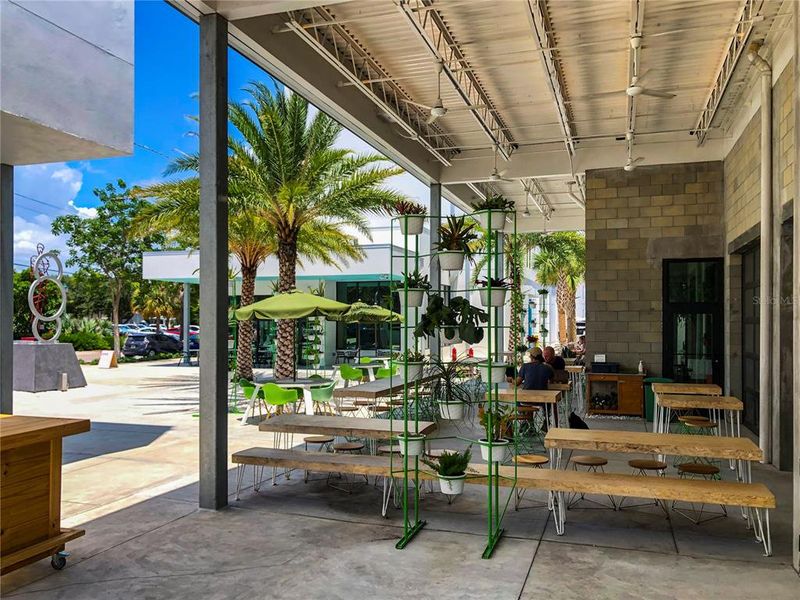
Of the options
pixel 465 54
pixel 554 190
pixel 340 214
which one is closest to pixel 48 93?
pixel 465 54

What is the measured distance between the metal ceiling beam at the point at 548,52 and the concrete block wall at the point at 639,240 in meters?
2.10

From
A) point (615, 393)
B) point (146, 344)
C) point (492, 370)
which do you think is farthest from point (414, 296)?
point (146, 344)

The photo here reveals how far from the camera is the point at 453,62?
897 cm

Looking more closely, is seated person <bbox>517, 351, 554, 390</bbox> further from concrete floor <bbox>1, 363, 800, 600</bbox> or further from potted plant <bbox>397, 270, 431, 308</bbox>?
potted plant <bbox>397, 270, 431, 308</bbox>

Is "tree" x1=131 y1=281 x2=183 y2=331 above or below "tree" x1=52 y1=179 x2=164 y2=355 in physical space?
below

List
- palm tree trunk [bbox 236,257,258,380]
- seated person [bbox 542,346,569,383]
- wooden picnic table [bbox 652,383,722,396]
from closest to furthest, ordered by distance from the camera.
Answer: wooden picnic table [bbox 652,383,722,396]
seated person [bbox 542,346,569,383]
palm tree trunk [bbox 236,257,258,380]

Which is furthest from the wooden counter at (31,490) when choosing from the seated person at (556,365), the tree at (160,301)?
the tree at (160,301)

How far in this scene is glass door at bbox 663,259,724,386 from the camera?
1194cm

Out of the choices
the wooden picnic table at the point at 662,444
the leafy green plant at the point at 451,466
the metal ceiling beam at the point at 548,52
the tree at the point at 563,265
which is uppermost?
the metal ceiling beam at the point at 548,52

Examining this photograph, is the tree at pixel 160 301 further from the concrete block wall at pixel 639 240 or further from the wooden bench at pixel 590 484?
the wooden bench at pixel 590 484

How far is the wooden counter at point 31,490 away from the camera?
4.22m

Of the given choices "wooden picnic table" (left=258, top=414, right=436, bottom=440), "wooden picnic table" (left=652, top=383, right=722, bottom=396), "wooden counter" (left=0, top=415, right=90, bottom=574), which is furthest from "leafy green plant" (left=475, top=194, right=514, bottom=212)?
"wooden picnic table" (left=652, top=383, right=722, bottom=396)

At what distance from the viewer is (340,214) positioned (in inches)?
652

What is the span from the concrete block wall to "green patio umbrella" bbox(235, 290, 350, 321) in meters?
4.89
